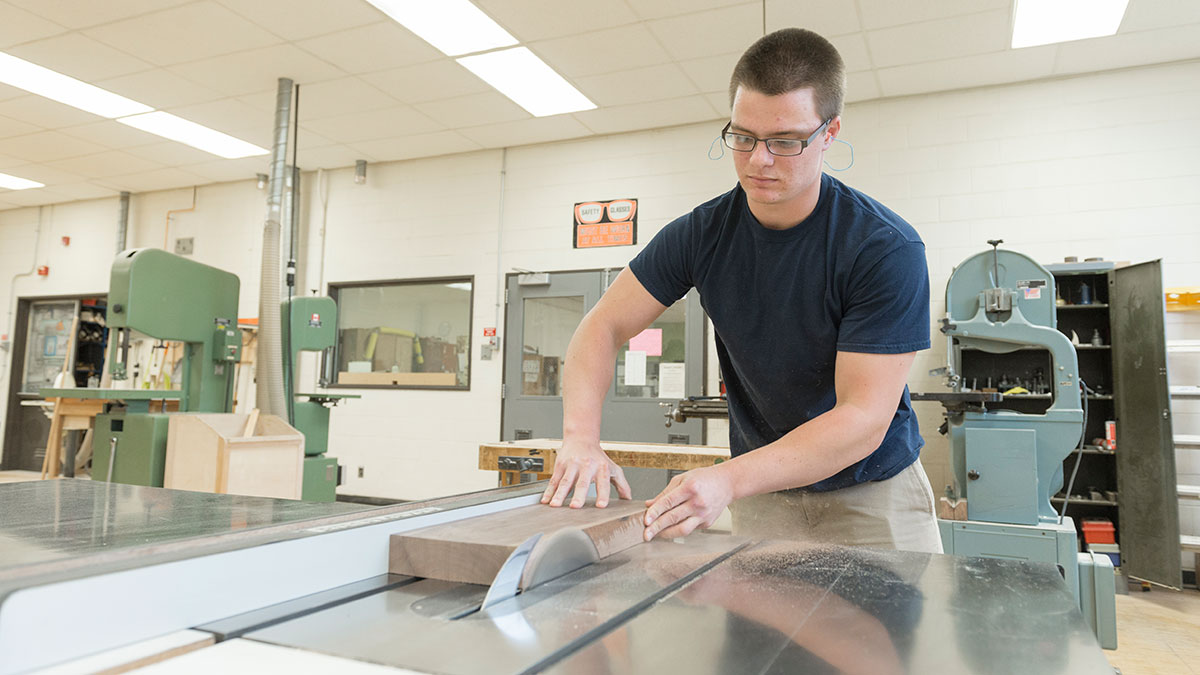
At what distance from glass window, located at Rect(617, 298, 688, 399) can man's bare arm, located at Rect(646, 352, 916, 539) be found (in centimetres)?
368

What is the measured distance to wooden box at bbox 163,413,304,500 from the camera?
2.90 m

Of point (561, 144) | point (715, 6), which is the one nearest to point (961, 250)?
point (715, 6)

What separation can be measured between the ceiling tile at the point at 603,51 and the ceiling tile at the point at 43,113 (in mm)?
3339

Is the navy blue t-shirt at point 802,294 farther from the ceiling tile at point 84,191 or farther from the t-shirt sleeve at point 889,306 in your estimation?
the ceiling tile at point 84,191

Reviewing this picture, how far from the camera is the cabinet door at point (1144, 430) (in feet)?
11.5

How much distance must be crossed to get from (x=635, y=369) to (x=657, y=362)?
157 mm

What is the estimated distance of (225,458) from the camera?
289 cm

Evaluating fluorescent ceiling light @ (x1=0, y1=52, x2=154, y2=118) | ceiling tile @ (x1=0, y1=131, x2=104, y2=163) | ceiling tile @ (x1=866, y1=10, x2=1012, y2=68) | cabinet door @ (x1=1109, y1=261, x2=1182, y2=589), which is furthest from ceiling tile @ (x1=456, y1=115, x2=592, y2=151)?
cabinet door @ (x1=1109, y1=261, x2=1182, y2=589)

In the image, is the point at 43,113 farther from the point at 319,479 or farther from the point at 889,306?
the point at 889,306

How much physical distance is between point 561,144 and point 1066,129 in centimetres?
315

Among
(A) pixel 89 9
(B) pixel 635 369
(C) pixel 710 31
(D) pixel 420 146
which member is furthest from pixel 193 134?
(C) pixel 710 31

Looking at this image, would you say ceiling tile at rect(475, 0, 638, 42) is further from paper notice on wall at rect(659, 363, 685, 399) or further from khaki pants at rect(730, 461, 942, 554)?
khaki pants at rect(730, 461, 942, 554)

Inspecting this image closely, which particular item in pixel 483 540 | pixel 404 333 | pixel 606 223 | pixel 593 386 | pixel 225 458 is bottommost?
pixel 225 458

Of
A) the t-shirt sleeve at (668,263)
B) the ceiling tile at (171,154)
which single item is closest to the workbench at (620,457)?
the t-shirt sleeve at (668,263)
